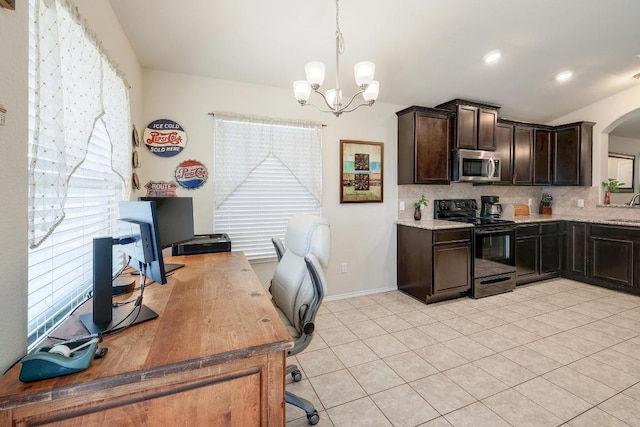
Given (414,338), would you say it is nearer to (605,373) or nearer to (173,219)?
(605,373)

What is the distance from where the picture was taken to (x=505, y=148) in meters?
4.19

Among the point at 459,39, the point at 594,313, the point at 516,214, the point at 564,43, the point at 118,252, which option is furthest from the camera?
A: the point at 516,214

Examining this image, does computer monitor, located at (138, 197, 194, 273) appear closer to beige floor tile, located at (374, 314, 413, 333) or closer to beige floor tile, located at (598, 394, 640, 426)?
beige floor tile, located at (374, 314, 413, 333)

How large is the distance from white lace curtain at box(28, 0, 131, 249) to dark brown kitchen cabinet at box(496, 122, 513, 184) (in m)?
4.48

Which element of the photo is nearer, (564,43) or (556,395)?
(556,395)

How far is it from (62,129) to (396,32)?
2474 mm

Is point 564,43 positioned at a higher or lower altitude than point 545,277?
higher

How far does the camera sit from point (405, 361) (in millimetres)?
2299

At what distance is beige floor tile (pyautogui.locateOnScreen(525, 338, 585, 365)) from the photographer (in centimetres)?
231

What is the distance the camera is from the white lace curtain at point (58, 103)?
102 centimetres

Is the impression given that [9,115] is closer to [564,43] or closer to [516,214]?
[564,43]

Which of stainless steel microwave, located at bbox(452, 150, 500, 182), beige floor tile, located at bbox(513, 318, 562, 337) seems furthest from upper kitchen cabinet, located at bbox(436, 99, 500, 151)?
beige floor tile, located at bbox(513, 318, 562, 337)

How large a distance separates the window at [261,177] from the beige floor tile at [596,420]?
2.61 meters

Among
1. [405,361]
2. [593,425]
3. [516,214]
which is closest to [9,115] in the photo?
[405,361]
